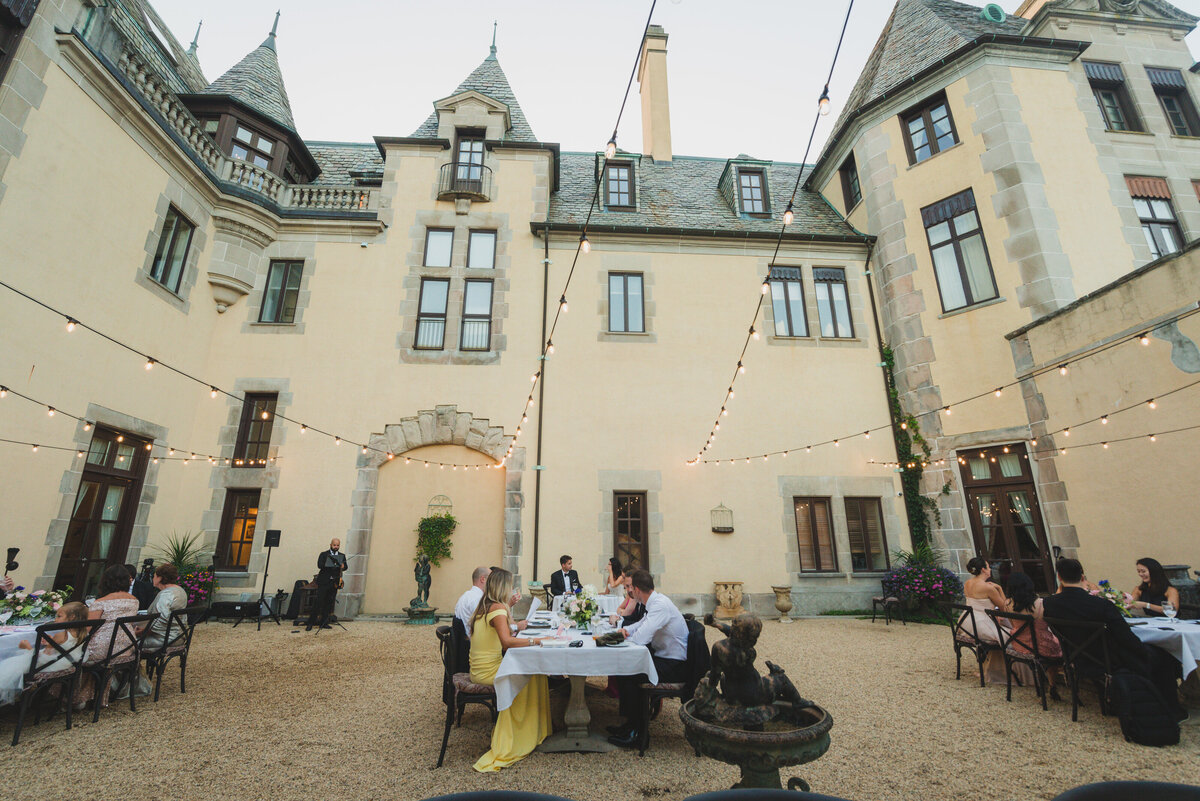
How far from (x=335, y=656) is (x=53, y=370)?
540 centimetres

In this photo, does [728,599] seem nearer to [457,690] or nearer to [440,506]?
[440,506]

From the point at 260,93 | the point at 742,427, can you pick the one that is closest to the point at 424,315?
the point at 260,93

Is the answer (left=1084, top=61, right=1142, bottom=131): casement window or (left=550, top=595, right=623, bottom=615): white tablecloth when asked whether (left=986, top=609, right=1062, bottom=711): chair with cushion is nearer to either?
(left=550, top=595, right=623, bottom=615): white tablecloth

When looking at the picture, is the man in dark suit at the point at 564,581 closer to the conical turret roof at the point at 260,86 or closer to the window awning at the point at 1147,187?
the conical turret roof at the point at 260,86

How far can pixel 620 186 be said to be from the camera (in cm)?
1236

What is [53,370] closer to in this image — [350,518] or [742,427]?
[350,518]

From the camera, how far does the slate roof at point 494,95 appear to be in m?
12.3

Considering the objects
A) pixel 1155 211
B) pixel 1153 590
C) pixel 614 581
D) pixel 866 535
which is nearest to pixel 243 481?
pixel 614 581

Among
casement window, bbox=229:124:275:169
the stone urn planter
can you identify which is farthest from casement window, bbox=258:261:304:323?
the stone urn planter

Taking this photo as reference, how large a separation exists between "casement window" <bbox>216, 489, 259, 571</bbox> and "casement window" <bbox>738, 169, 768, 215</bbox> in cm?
1198

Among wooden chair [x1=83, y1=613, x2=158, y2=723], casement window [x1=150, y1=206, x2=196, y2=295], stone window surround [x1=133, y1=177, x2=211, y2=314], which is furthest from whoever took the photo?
casement window [x1=150, y1=206, x2=196, y2=295]

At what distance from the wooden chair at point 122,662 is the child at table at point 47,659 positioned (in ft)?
0.59

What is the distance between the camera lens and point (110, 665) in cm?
445

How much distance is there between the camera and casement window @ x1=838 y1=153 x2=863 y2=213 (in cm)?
1243
